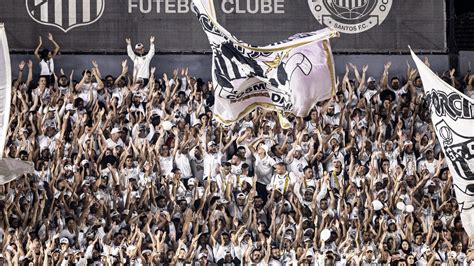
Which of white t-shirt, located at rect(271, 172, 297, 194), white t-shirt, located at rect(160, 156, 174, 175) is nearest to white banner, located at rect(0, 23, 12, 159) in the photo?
white t-shirt, located at rect(160, 156, 174, 175)

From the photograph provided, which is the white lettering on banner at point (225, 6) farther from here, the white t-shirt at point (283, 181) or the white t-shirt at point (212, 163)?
the white t-shirt at point (283, 181)

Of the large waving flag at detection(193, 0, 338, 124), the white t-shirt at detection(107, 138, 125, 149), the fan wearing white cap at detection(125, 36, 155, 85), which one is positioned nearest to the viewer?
the large waving flag at detection(193, 0, 338, 124)

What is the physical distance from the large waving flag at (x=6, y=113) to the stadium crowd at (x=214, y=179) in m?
0.87

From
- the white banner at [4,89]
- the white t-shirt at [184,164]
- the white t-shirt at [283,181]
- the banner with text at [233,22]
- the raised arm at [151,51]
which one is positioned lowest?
the white t-shirt at [283,181]

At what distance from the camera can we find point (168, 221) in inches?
1198

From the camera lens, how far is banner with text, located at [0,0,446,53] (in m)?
34.6

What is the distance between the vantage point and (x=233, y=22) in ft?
114

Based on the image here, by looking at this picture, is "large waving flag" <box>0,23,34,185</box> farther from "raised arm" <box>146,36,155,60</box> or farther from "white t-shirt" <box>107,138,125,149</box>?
"raised arm" <box>146,36,155,60</box>

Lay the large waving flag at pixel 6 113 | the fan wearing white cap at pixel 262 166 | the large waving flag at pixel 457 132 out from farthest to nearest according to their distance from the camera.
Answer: the fan wearing white cap at pixel 262 166
the large waving flag at pixel 6 113
the large waving flag at pixel 457 132

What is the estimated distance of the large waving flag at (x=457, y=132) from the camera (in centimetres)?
2891

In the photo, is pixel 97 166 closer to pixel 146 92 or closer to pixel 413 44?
pixel 146 92

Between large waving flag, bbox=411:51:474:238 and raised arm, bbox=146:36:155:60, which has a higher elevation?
raised arm, bbox=146:36:155:60

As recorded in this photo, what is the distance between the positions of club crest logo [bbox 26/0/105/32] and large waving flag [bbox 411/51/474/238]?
7.62 metres

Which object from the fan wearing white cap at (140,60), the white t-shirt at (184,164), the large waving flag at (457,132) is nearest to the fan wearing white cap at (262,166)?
the white t-shirt at (184,164)
